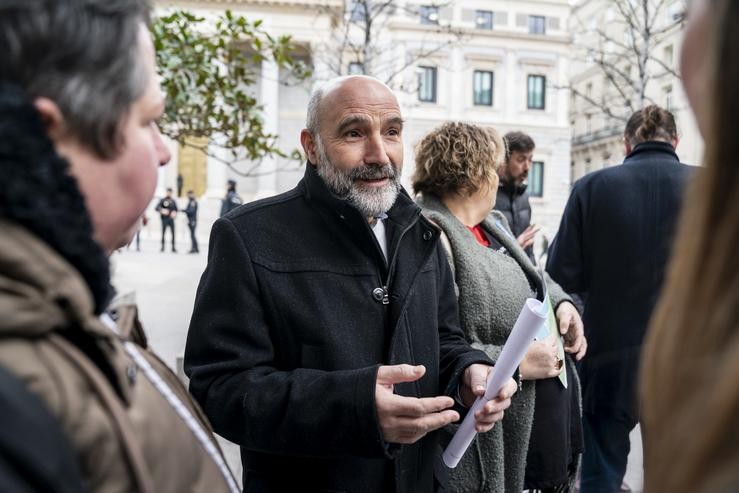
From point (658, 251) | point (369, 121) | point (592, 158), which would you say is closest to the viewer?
point (369, 121)

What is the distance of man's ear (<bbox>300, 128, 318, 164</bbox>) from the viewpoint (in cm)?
242

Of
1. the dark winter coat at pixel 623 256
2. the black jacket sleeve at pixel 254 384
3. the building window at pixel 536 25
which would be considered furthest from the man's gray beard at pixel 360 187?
the building window at pixel 536 25

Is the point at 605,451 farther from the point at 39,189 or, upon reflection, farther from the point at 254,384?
the point at 39,189

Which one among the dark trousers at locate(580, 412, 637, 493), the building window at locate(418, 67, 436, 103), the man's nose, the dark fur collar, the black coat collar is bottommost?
the dark trousers at locate(580, 412, 637, 493)

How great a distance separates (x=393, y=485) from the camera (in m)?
2.05

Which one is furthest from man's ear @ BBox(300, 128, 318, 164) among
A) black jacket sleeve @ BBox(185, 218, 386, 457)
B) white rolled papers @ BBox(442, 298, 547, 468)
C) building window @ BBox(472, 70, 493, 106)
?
building window @ BBox(472, 70, 493, 106)

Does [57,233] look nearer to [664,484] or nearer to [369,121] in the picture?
[664,484]

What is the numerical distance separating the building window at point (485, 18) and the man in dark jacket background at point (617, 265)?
3997 cm

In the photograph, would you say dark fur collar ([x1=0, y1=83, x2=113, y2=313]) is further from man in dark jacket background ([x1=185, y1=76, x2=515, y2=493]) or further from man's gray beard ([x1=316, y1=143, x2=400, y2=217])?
man's gray beard ([x1=316, y1=143, x2=400, y2=217])

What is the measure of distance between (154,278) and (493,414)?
12769 mm

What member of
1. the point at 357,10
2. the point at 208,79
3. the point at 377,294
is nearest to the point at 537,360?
the point at 377,294

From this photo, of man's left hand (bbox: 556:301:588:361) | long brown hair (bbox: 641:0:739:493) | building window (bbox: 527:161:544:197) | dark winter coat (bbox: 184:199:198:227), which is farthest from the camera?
building window (bbox: 527:161:544:197)

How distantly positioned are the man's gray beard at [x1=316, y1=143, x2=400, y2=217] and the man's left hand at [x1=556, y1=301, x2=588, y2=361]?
1.14 meters

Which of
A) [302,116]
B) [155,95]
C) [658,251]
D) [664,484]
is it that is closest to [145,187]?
→ [155,95]
